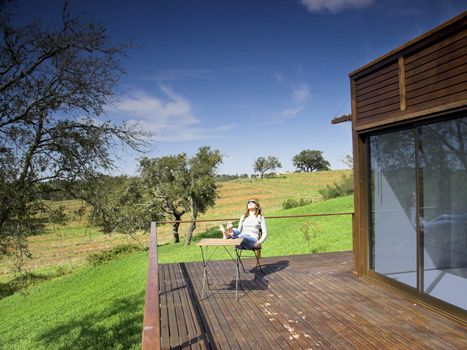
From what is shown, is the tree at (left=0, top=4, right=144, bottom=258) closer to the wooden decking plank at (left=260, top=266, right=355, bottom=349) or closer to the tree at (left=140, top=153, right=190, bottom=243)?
the wooden decking plank at (left=260, top=266, right=355, bottom=349)

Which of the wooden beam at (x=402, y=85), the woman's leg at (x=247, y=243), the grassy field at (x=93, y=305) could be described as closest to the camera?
the wooden beam at (x=402, y=85)

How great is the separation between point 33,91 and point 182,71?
1207 cm

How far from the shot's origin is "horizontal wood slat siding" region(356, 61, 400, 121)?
430 cm

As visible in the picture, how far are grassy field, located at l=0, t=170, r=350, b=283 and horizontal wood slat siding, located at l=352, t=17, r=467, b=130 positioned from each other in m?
4.31

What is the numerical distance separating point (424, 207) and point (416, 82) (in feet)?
4.63

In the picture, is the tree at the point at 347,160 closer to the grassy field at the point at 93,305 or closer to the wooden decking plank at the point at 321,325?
the grassy field at the point at 93,305

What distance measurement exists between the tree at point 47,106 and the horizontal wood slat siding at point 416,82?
161 inches

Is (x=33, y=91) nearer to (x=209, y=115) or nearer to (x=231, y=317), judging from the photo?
(x=231, y=317)

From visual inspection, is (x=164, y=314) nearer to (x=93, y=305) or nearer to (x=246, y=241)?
(x=246, y=241)

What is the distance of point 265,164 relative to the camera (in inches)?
3329

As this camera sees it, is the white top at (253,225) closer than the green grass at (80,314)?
Yes

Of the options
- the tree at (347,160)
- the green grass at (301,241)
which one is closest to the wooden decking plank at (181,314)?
the green grass at (301,241)

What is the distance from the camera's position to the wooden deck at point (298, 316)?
3.23 m

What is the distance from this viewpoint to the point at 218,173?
1953 centimetres
